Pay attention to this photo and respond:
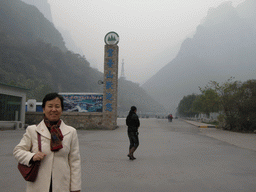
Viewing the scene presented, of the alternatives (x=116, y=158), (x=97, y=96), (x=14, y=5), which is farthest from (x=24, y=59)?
(x=116, y=158)

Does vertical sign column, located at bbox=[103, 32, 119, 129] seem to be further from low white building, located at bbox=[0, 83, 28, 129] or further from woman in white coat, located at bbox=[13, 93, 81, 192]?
woman in white coat, located at bbox=[13, 93, 81, 192]

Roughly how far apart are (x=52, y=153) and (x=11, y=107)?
68.7 feet

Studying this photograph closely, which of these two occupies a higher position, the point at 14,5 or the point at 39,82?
the point at 14,5

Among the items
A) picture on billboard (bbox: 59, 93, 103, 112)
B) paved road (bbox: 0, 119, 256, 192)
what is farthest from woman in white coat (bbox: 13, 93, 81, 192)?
picture on billboard (bbox: 59, 93, 103, 112)

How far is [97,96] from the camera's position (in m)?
23.3

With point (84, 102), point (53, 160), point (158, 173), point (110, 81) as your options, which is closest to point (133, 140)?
point (158, 173)

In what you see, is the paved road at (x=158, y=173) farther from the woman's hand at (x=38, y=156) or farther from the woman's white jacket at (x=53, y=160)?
the woman's hand at (x=38, y=156)

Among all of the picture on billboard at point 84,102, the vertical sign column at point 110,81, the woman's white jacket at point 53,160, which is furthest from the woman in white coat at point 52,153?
the picture on billboard at point 84,102

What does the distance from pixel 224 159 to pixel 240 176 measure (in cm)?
236

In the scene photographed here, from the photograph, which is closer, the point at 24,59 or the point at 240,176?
the point at 240,176

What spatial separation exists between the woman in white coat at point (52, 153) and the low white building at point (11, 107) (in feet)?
63.9

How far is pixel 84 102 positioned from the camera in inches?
927

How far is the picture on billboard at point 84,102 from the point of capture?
76.1 ft

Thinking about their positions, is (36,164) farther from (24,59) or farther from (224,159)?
(24,59)
